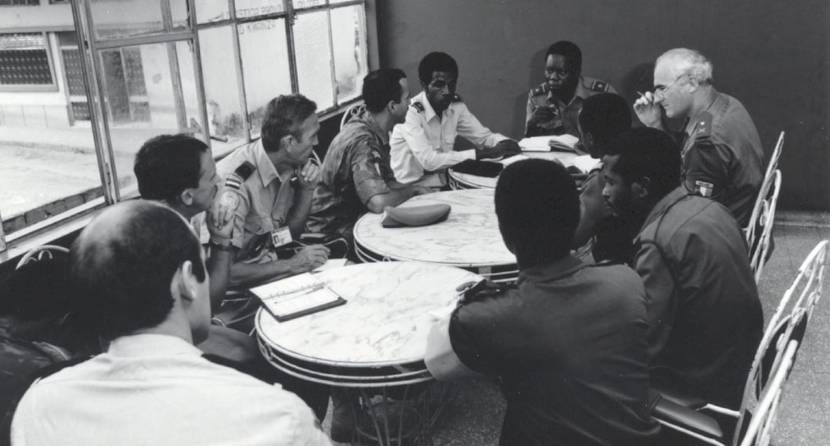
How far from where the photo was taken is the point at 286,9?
4.37 metres

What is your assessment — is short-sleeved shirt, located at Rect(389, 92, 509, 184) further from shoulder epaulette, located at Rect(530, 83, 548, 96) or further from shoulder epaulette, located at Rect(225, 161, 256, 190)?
shoulder epaulette, located at Rect(225, 161, 256, 190)

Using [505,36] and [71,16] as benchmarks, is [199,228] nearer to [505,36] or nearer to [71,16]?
[71,16]

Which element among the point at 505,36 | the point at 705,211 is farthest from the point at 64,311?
the point at 505,36

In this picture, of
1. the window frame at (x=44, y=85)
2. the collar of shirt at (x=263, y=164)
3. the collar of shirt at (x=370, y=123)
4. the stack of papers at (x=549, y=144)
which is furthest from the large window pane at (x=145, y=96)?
the stack of papers at (x=549, y=144)

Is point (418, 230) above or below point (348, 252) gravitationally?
above

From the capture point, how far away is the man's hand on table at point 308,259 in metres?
2.59

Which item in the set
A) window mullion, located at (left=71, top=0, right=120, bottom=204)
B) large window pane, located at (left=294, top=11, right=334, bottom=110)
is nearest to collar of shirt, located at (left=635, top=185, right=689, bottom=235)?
window mullion, located at (left=71, top=0, right=120, bottom=204)

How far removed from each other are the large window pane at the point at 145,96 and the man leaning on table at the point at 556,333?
2.06 metres

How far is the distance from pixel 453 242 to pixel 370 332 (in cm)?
75

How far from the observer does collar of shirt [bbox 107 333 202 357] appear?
1.03m

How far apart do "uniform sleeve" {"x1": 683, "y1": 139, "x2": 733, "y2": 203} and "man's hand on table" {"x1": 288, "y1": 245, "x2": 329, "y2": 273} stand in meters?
1.53

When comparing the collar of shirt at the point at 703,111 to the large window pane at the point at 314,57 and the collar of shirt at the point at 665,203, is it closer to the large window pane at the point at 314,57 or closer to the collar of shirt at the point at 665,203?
the collar of shirt at the point at 665,203

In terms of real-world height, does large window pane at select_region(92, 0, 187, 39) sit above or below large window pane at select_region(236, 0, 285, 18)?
below

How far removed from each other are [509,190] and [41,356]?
1.34 metres
